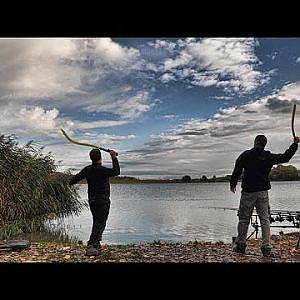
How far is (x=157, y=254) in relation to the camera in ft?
17.9

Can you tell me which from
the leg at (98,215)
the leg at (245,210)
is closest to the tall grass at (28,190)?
the leg at (98,215)

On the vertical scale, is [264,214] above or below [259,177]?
below

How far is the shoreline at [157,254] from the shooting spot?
5.05 meters

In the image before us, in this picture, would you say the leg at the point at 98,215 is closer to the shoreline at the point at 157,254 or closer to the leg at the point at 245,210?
the shoreline at the point at 157,254

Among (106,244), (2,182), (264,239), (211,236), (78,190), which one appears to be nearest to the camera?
(264,239)

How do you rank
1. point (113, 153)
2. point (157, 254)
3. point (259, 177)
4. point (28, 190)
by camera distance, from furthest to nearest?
point (28, 190) → point (157, 254) → point (259, 177) → point (113, 153)

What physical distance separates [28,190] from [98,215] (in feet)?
11.3

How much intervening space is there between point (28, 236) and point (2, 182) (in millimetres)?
912

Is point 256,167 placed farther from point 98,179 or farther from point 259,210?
point 98,179

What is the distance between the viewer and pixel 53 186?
348 inches

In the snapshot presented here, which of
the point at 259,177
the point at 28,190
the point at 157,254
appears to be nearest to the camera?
the point at 259,177

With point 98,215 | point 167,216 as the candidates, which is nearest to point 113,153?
point 98,215
